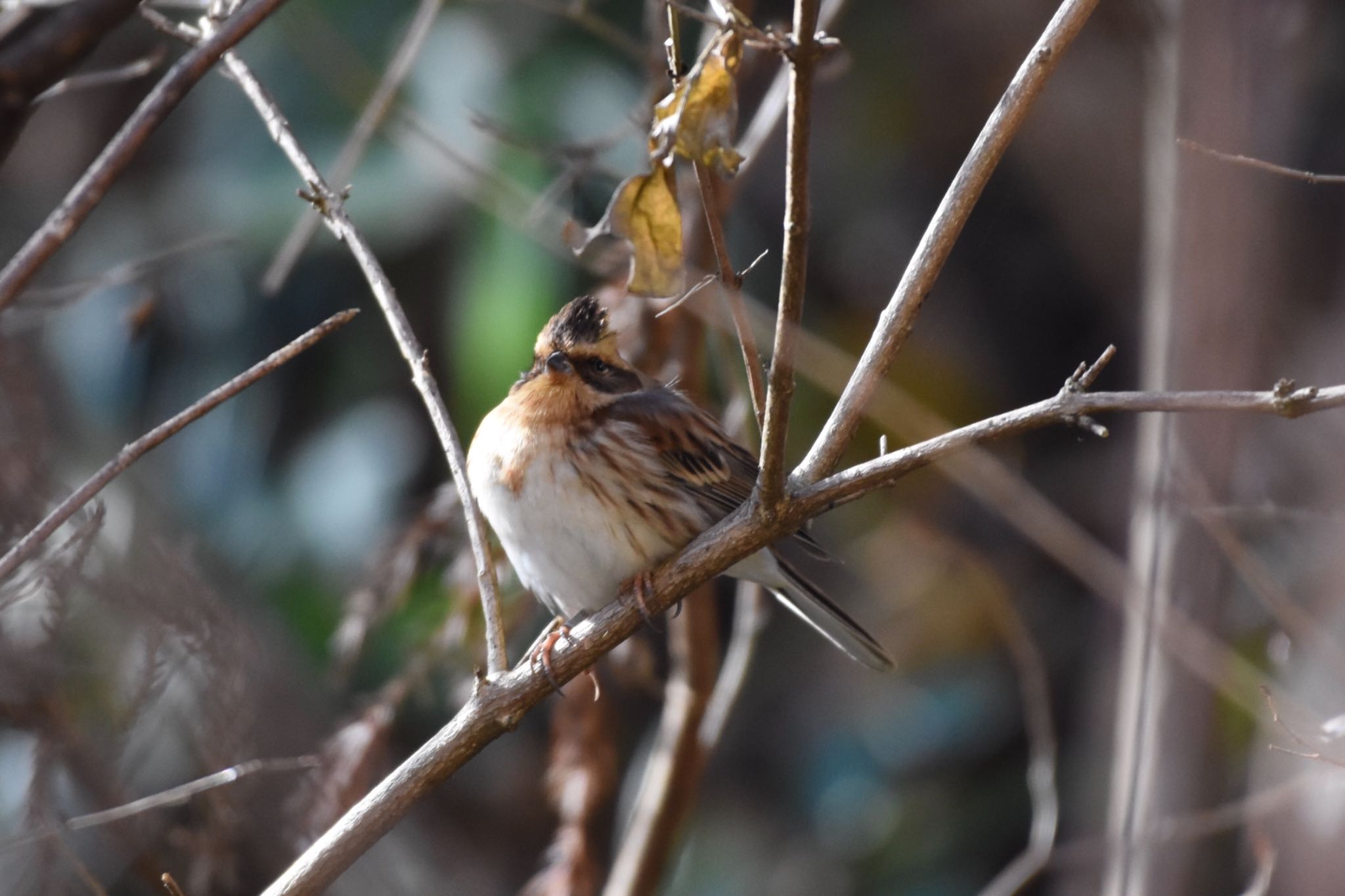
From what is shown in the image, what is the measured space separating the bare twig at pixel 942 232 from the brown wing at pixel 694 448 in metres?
1.42

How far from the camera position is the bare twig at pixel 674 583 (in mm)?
2221

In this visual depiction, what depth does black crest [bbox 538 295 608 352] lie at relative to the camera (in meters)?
3.98

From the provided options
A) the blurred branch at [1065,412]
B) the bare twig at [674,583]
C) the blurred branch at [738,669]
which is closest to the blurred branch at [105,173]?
the bare twig at [674,583]

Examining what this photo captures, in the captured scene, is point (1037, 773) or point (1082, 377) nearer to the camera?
point (1082, 377)

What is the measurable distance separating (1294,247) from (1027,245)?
4.87ft

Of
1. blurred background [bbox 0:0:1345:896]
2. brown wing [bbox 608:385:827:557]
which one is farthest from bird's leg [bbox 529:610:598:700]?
blurred background [bbox 0:0:1345:896]

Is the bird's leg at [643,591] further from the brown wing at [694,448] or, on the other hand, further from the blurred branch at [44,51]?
the blurred branch at [44,51]

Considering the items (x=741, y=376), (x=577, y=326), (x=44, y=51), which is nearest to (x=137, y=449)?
(x=44, y=51)

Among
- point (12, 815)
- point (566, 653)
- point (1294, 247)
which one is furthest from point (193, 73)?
point (1294, 247)

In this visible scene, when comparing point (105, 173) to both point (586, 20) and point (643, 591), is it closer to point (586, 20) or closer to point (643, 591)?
point (643, 591)

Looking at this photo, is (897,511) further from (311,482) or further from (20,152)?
(20,152)

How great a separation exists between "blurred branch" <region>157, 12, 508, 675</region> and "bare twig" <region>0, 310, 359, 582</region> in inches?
11.9

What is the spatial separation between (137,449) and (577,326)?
72.3 inches

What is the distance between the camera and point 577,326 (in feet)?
13.2
